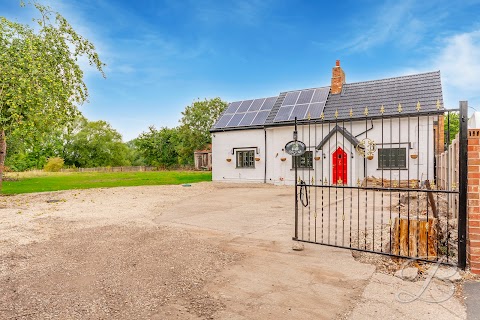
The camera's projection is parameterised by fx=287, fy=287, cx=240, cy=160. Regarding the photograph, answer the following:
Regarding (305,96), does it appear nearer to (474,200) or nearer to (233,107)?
(233,107)

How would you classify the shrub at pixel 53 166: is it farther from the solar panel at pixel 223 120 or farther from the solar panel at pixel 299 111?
the solar panel at pixel 299 111

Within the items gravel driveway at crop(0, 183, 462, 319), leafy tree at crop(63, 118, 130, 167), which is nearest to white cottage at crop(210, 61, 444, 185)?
gravel driveway at crop(0, 183, 462, 319)

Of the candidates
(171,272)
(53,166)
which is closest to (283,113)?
(171,272)

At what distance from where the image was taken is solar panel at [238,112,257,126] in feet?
72.8

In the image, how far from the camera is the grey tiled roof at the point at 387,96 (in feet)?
55.2

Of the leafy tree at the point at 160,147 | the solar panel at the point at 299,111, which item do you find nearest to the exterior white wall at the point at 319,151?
the solar panel at the point at 299,111

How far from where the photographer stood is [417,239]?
4.70 meters

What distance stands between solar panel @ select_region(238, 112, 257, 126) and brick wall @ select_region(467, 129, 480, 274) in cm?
1829

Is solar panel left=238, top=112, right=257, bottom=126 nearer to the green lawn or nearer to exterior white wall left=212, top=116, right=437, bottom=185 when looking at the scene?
exterior white wall left=212, top=116, right=437, bottom=185

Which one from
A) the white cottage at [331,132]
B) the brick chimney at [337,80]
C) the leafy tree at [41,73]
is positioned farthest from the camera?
the brick chimney at [337,80]

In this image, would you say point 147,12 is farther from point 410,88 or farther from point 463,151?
point 410,88

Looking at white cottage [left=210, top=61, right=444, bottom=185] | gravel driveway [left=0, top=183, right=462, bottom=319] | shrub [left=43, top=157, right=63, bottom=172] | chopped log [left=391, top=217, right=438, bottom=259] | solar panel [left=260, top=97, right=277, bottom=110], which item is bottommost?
gravel driveway [left=0, top=183, right=462, bottom=319]

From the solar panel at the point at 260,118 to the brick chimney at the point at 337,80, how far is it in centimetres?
504

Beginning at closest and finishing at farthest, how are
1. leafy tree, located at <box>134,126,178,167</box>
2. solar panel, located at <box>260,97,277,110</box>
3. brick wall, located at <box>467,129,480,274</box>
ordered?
1. brick wall, located at <box>467,129,480,274</box>
2. solar panel, located at <box>260,97,277,110</box>
3. leafy tree, located at <box>134,126,178,167</box>
